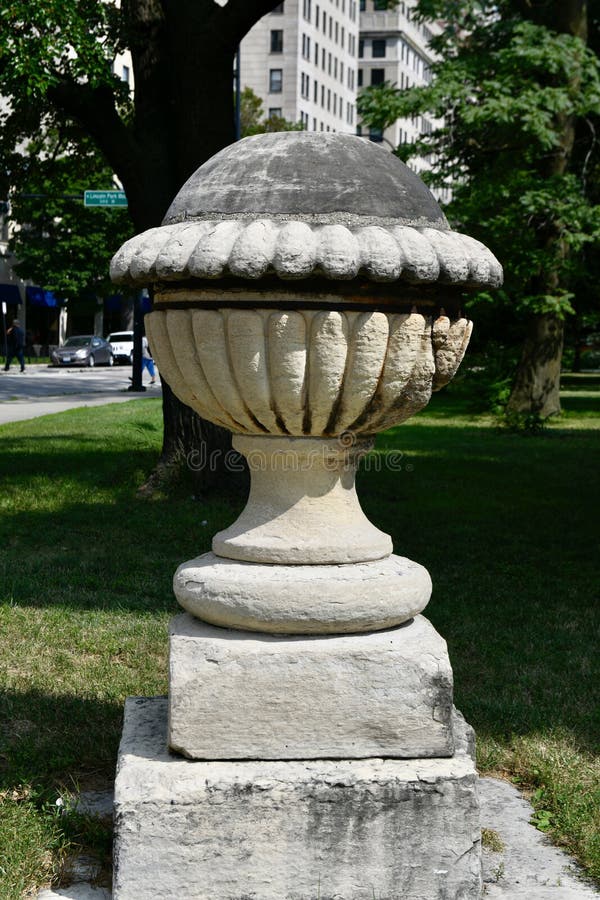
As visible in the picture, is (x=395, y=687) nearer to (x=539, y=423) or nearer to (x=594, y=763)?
(x=594, y=763)

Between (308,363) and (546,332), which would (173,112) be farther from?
(546,332)

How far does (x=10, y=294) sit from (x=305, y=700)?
144ft

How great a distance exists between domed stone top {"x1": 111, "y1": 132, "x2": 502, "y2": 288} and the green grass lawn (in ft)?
6.15

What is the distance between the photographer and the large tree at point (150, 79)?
9.04 meters

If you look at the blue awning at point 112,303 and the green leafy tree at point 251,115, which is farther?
the blue awning at point 112,303

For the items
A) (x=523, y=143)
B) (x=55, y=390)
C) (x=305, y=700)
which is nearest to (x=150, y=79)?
(x=305, y=700)

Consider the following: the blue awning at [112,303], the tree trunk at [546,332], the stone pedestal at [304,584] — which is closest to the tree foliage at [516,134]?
the tree trunk at [546,332]

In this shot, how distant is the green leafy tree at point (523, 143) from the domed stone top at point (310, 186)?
12678mm

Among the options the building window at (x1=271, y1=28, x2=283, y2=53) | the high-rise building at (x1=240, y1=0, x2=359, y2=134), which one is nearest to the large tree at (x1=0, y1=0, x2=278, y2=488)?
the high-rise building at (x1=240, y1=0, x2=359, y2=134)

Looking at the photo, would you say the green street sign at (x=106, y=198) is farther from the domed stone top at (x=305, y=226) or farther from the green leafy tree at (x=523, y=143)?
the domed stone top at (x=305, y=226)

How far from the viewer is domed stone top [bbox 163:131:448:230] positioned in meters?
3.19

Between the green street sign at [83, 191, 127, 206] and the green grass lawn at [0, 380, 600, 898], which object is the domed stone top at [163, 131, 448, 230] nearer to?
the green grass lawn at [0, 380, 600, 898]

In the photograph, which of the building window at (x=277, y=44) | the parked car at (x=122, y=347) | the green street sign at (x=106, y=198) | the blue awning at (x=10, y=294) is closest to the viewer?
the green street sign at (x=106, y=198)

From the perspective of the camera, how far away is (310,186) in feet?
10.5
